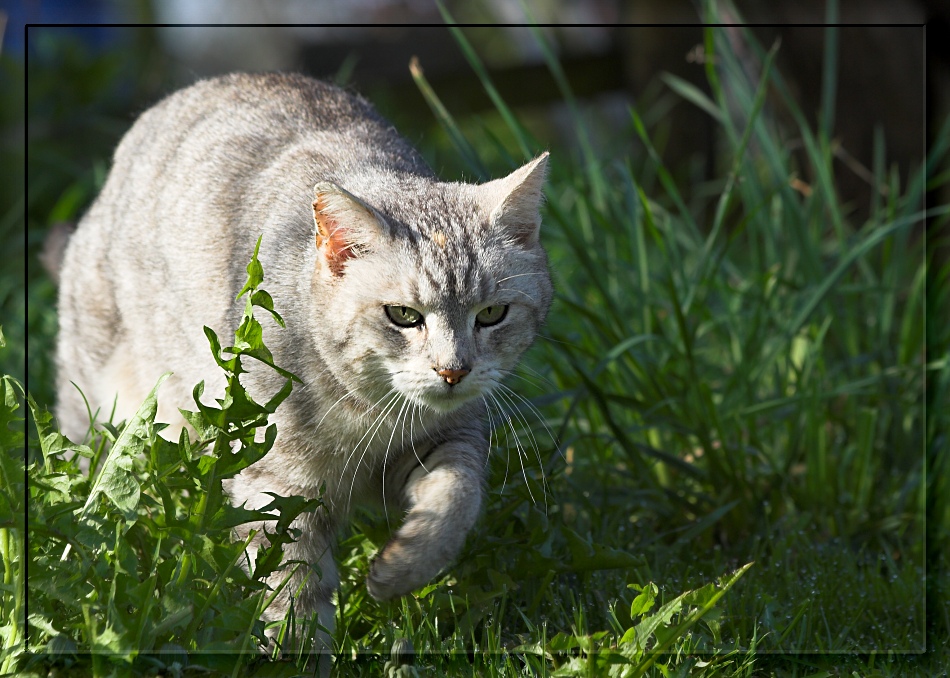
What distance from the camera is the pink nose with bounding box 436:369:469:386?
6.06 ft

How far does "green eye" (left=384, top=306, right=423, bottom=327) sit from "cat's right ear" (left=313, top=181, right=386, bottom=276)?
0.46 ft

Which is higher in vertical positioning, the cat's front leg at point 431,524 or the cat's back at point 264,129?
the cat's back at point 264,129

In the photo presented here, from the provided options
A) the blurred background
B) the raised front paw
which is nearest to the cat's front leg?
the raised front paw

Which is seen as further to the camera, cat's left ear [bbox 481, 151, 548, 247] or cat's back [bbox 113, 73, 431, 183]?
cat's back [bbox 113, 73, 431, 183]

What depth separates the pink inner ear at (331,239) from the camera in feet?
6.23

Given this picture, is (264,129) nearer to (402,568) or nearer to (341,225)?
(341,225)

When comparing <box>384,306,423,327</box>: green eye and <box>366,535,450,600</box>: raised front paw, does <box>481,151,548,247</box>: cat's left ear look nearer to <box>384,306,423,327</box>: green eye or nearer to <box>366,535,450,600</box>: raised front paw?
<box>384,306,423,327</box>: green eye

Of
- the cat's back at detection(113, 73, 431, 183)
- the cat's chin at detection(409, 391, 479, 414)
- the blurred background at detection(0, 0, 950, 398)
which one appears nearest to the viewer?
the cat's chin at detection(409, 391, 479, 414)

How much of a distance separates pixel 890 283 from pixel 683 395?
3.36ft

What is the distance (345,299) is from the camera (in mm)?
1945

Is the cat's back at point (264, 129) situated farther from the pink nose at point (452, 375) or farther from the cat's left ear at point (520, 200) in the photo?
the pink nose at point (452, 375)

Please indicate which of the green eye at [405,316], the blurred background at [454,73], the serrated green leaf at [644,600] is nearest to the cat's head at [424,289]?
the green eye at [405,316]

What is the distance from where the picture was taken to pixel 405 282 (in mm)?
1899

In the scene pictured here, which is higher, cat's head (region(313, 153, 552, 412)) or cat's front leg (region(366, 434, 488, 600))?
cat's head (region(313, 153, 552, 412))
